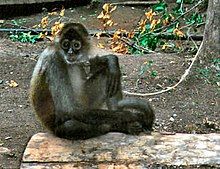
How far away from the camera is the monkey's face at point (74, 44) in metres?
5.02

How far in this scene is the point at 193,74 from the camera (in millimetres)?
7277

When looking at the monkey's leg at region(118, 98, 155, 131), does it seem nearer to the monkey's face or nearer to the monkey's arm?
the monkey's arm

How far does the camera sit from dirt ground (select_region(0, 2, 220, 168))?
6.03 meters

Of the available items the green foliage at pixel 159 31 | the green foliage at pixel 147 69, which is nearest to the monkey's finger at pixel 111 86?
the green foliage at pixel 147 69

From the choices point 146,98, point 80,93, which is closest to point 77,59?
point 80,93

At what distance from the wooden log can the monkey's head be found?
623 millimetres

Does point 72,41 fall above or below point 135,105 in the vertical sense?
above

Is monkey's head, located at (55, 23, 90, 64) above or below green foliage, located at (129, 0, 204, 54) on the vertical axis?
above

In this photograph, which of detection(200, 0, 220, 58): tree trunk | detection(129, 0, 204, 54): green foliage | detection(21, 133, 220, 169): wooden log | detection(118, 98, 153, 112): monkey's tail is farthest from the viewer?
detection(129, 0, 204, 54): green foliage

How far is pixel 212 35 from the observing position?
24.3ft

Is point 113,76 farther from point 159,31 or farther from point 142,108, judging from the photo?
point 159,31

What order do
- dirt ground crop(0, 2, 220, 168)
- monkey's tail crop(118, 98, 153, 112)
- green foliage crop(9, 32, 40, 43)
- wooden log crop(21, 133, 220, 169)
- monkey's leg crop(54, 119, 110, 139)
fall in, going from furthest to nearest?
green foliage crop(9, 32, 40, 43), dirt ground crop(0, 2, 220, 168), monkey's tail crop(118, 98, 153, 112), monkey's leg crop(54, 119, 110, 139), wooden log crop(21, 133, 220, 169)

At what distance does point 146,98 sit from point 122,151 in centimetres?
223

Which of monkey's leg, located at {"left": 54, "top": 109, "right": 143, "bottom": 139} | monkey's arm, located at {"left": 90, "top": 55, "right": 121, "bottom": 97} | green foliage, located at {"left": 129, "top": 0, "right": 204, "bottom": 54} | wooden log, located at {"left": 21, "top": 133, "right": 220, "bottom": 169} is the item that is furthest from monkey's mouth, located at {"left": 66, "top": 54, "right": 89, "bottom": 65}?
green foliage, located at {"left": 129, "top": 0, "right": 204, "bottom": 54}
